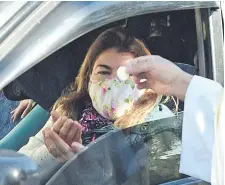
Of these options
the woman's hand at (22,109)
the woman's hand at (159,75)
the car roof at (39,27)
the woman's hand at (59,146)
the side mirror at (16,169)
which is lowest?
the side mirror at (16,169)

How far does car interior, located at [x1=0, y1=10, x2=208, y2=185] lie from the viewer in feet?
5.79

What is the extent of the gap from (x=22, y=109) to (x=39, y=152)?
142mm

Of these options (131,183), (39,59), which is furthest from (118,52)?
(131,183)

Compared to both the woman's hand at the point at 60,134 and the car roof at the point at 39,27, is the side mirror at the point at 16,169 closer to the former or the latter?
the woman's hand at the point at 60,134

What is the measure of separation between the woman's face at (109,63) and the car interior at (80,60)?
0.21 ft

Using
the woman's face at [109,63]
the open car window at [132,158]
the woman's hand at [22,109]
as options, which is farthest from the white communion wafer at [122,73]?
the woman's hand at [22,109]

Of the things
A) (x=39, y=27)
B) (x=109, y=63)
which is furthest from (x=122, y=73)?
(x=39, y=27)

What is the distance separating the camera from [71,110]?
6.00ft

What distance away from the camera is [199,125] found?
194 cm

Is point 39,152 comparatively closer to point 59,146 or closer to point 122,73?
point 59,146

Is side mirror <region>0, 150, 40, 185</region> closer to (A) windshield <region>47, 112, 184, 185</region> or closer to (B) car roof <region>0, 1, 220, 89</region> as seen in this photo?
(A) windshield <region>47, 112, 184, 185</region>

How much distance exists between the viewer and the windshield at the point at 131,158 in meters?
1.88

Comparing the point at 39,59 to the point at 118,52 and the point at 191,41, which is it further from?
the point at 191,41

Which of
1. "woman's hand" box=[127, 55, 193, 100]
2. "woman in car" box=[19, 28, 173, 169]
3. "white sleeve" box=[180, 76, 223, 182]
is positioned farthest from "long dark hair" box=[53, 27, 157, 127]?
"white sleeve" box=[180, 76, 223, 182]
